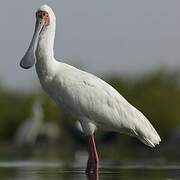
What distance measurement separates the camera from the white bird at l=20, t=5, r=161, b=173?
55.4 ft

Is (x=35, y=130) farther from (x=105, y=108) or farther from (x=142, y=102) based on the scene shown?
(x=105, y=108)

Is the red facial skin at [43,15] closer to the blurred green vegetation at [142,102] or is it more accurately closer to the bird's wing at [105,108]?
A: the bird's wing at [105,108]

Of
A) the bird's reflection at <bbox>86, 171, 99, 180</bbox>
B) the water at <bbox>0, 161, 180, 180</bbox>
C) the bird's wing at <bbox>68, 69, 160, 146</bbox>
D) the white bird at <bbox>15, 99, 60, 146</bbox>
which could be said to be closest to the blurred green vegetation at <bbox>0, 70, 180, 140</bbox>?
the white bird at <bbox>15, 99, 60, 146</bbox>

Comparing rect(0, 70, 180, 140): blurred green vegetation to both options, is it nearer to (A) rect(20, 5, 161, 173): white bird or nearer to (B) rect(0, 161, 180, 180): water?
(B) rect(0, 161, 180, 180): water

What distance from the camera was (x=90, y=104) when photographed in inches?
681

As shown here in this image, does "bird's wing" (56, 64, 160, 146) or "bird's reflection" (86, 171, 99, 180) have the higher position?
"bird's wing" (56, 64, 160, 146)

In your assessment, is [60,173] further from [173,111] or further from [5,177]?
[173,111]

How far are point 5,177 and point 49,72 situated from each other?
1923mm

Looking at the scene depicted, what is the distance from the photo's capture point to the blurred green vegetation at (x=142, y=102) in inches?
1522

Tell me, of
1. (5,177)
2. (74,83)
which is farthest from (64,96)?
(5,177)

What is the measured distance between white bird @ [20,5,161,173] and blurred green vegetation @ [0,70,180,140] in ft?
66.0

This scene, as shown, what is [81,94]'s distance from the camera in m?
17.2

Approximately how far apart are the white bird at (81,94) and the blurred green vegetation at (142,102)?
20.1 metres

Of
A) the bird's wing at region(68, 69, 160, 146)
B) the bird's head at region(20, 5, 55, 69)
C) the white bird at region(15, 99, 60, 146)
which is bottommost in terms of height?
the white bird at region(15, 99, 60, 146)
